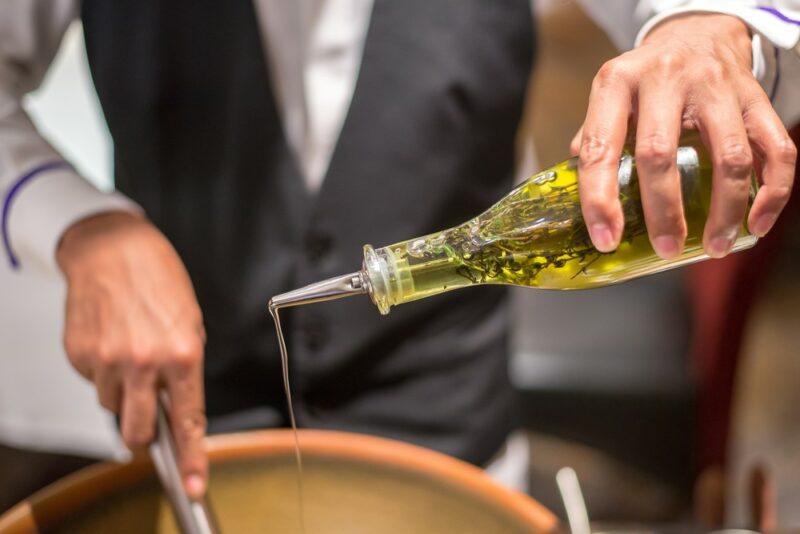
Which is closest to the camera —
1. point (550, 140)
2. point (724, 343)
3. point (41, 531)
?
point (41, 531)

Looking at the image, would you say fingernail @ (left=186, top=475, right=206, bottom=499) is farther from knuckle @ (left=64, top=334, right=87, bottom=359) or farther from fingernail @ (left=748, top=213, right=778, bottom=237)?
fingernail @ (left=748, top=213, right=778, bottom=237)

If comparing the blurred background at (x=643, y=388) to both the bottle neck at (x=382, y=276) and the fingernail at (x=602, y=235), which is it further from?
the fingernail at (x=602, y=235)

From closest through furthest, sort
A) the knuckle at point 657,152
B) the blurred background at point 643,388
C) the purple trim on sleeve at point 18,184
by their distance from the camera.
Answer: the knuckle at point 657,152
the purple trim on sleeve at point 18,184
the blurred background at point 643,388

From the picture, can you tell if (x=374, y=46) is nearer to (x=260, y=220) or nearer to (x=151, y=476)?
(x=260, y=220)

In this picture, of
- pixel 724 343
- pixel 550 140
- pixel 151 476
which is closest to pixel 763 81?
pixel 550 140

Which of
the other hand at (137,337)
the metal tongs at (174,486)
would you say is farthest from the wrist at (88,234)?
the metal tongs at (174,486)

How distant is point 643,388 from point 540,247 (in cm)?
132

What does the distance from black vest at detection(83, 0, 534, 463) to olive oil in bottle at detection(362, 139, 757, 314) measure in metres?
0.28

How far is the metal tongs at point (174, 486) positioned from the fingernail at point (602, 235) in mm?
309

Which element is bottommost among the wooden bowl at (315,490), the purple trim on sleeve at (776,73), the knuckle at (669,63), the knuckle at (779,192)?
the wooden bowl at (315,490)

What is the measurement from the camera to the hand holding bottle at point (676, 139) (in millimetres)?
386

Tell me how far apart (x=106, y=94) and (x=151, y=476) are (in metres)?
0.36

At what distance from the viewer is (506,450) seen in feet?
3.05

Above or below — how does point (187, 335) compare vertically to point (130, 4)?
below
